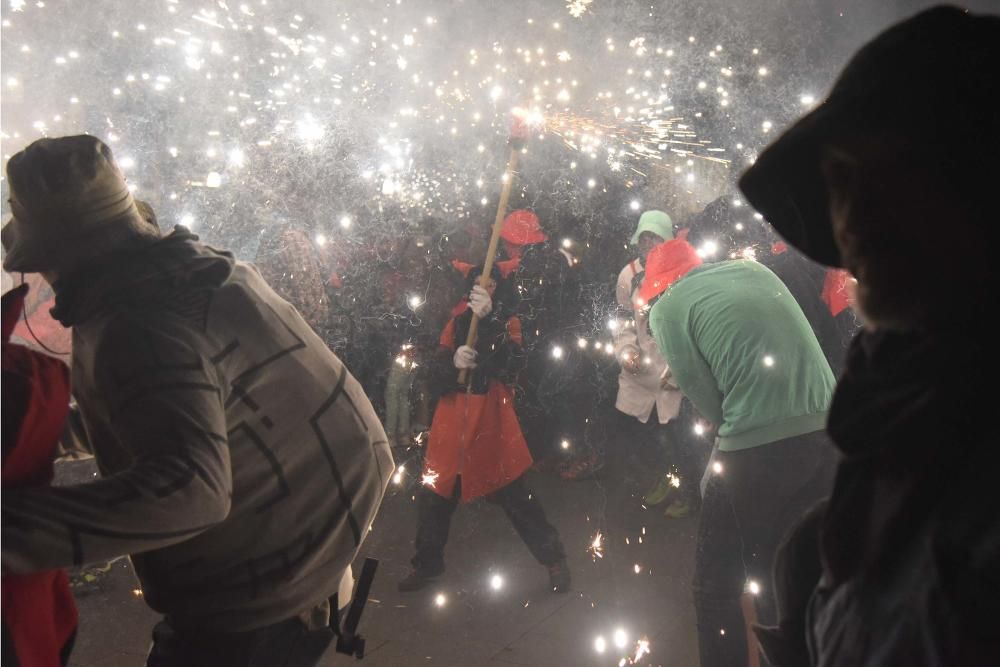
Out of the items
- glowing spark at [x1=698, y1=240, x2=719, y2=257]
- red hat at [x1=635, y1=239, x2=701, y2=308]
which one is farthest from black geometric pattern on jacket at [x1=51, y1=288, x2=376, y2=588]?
glowing spark at [x1=698, y1=240, x2=719, y2=257]

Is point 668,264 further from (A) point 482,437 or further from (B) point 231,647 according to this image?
(B) point 231,647

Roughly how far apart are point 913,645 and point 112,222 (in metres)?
2.06

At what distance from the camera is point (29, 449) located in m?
1.63

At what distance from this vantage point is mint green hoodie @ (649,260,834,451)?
3129 millimetres

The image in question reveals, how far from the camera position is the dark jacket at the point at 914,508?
0.76 meters

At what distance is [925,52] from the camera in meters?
0.87

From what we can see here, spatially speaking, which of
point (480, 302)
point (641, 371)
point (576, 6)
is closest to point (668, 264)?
point (480, 302)

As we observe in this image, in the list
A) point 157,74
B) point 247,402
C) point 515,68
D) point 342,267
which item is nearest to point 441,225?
point 342,267

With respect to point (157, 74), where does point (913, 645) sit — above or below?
above

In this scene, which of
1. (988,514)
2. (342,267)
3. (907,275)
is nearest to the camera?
(988,514)

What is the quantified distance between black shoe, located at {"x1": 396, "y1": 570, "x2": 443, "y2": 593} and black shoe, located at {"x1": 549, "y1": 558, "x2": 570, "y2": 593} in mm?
893

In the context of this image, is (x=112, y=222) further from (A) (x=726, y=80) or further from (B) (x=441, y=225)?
(A) (x=726, y=80)

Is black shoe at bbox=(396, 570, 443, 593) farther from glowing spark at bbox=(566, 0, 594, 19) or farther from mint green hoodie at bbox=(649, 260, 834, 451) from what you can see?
glowing spark at bbox=(566, 0, 594, 19)

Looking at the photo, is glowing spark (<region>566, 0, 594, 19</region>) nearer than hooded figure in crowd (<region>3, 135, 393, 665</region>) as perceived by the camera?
No
